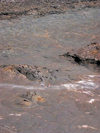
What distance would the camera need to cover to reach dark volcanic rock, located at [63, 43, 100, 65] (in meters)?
5.12

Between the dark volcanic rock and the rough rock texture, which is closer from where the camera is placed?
the rough rock texture

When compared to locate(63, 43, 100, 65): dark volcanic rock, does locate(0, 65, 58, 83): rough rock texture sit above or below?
below

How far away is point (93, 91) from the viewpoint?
4.00 meters

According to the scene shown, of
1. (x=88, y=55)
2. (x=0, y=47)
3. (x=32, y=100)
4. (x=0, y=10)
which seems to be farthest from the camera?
(x=0, y=10)

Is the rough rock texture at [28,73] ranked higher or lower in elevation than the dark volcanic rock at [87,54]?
lower

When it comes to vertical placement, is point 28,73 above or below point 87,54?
below

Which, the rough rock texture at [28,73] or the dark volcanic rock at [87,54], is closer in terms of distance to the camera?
the rough rock texture at [28,73]

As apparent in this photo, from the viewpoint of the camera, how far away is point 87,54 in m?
5.30

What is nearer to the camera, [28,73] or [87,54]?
[28,73]

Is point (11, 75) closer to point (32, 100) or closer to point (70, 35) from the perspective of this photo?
point (32, 100)

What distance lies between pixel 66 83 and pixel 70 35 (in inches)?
95.4

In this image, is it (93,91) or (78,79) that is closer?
(93,91)

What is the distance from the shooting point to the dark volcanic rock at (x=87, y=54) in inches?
202

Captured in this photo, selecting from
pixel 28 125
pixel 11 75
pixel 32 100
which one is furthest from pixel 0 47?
pixel 28 125
